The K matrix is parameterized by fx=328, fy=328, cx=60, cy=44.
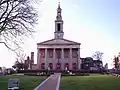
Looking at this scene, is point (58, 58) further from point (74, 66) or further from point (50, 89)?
point (50, 89)

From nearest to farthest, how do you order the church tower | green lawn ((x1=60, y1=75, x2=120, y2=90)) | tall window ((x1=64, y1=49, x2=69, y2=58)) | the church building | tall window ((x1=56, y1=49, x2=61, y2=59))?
green lawn ((x1=60, y1=75, x2=120, y2=90)) < the church building < tall window ((x1=56, y1=49, x2=61, y2=59)) < tall window ((x1=64, y1=49, x2=69, y2=58)) < the church tower

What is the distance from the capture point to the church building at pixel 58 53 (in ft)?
461

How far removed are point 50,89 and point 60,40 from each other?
111 m

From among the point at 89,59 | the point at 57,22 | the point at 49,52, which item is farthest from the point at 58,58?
the point at 89,59

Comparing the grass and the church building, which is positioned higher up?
the church building

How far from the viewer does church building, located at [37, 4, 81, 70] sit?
461 feet

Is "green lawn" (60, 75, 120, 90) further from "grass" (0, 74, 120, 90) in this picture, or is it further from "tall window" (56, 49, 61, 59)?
"tall window" (56, 49, 61, 59)

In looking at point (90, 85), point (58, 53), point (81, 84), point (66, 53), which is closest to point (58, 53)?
point (58, 53)

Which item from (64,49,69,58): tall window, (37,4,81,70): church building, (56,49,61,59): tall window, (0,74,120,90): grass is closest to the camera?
(0,74,120,90): grass

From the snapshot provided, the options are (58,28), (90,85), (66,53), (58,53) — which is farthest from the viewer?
(58,28)

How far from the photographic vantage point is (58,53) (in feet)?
477

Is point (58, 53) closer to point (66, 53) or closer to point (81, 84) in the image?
point (66, 53)

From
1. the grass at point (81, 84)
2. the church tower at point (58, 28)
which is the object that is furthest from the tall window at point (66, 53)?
the grass at point (81, 84)

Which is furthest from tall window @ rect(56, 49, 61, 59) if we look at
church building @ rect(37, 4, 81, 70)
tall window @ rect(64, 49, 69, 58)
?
tall window @ rect(64, 49, 69, 58)
